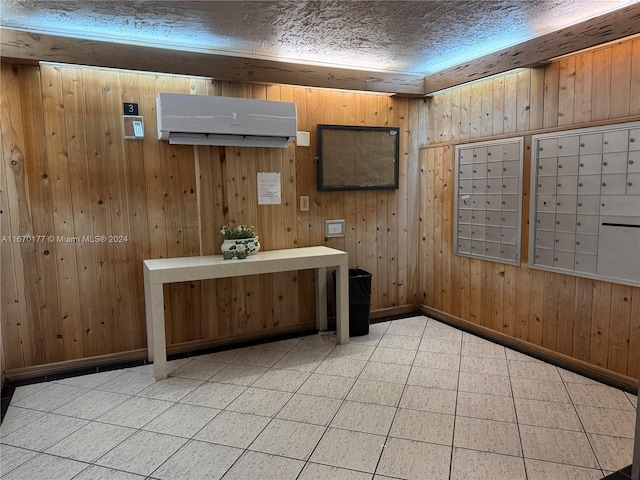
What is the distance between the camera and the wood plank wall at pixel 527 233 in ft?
8.80

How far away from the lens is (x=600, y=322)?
2828mm

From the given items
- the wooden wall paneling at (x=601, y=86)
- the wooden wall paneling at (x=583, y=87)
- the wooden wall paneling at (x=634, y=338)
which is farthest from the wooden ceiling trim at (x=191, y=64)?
the wooden wall paneling at (x=634, y=338)

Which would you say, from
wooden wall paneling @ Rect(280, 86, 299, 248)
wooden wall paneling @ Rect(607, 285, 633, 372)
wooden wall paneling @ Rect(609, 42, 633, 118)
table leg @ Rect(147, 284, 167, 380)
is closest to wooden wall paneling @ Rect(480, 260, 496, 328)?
wooden wall paneling @ Rect(607, 285, 633, 372)

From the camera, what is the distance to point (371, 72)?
3.78 meters

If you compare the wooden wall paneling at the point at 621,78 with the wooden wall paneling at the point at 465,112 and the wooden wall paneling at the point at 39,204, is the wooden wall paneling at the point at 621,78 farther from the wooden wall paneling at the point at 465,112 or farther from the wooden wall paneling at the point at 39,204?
the wooden wall paneling at the point at 39,204

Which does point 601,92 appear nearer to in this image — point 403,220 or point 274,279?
point 403,220

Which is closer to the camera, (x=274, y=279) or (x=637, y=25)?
(x=637, y=25)

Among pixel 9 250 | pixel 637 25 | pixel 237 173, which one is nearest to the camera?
pixel 637 25

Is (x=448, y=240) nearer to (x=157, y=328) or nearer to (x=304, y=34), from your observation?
(x=304, y=34)

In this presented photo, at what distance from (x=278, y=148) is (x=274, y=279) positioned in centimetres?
115

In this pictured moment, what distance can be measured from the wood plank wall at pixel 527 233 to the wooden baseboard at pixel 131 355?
1.48 metres

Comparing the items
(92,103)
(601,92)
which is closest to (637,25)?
(601,92)

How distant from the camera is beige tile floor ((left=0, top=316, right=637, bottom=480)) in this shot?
79.1 inches

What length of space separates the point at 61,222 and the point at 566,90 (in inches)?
144
